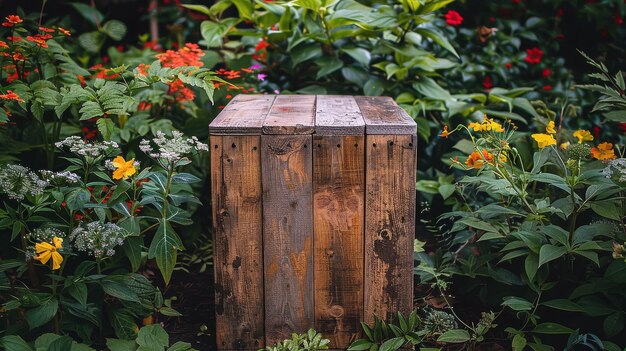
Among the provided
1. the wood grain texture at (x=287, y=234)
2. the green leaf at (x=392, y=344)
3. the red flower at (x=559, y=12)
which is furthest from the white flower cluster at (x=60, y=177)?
the red flower at (x=559, y=12)

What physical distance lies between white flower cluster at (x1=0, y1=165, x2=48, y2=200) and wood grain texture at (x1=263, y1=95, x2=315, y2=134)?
76cm

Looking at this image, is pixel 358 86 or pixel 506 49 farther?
pixel 506 49

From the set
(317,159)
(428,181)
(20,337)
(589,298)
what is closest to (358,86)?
(428,181)

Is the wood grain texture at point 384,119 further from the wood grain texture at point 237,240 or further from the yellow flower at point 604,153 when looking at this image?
the yellow flower at point 604,153

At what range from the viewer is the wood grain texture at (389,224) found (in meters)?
2.07

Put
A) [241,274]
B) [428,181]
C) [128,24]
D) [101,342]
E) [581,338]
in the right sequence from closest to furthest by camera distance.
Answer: [581,338], [241,274], [101,342], [428,181], [128,24]

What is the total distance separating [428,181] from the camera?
10.4 ft

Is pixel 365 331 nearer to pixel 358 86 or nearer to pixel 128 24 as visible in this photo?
pixel 358 86

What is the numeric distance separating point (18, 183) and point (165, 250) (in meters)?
0.52

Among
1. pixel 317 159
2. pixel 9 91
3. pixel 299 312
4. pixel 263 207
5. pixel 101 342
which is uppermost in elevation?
pixel 9 91

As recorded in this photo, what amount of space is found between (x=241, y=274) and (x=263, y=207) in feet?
0.81

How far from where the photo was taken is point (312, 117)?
223cm

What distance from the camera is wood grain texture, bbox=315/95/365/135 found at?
206cm

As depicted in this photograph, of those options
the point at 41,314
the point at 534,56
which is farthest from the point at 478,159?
the point at 534,56
